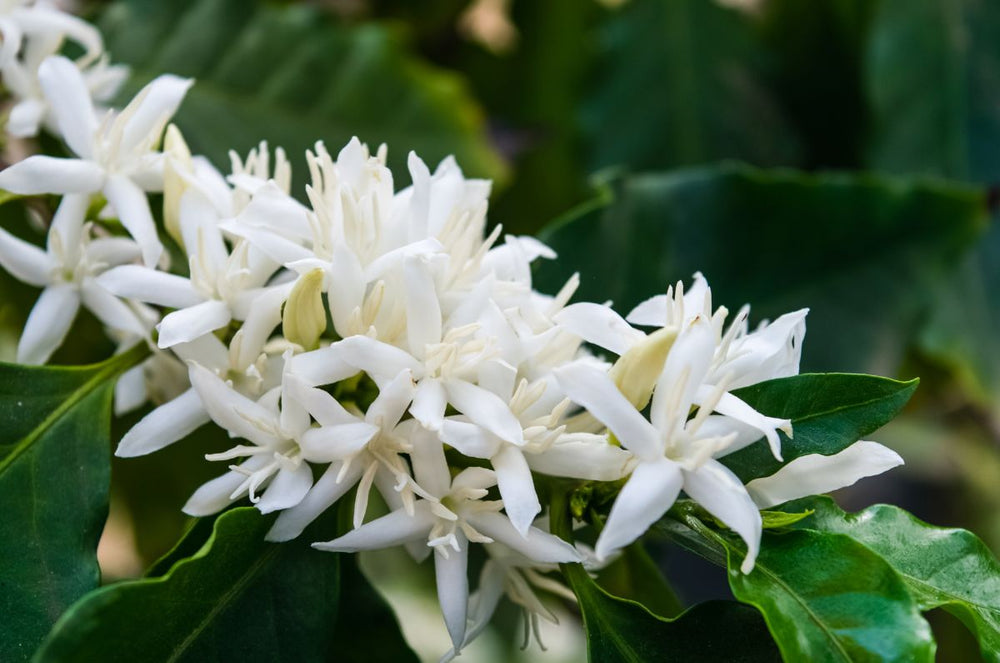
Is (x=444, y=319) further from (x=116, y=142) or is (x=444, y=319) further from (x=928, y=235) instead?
(x=928, y=235)

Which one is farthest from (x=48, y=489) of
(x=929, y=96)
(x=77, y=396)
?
(x=929, y=96)

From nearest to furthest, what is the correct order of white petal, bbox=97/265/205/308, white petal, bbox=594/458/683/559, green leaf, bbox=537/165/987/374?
white petal, bbox=594/458/683/559 < white petal, bbox=97/265/205/308 < green leaf, bbox=537/165/987/374

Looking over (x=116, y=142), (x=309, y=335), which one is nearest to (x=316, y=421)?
(x=309, y=335)

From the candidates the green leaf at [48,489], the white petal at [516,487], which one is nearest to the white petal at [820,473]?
the white petal at [516,487]

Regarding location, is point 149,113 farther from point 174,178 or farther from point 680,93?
point 680,93

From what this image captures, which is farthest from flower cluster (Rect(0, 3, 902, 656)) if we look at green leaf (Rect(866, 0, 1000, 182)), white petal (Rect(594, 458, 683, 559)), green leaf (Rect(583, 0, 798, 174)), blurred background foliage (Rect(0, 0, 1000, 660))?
green leaf (Rect(866, 0, 1000, 182))

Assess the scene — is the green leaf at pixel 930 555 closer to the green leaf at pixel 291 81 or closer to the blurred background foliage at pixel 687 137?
the blurred background foliage at pixel 687 137

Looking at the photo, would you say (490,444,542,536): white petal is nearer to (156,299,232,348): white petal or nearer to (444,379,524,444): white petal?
(444,379,524,444): white petal
